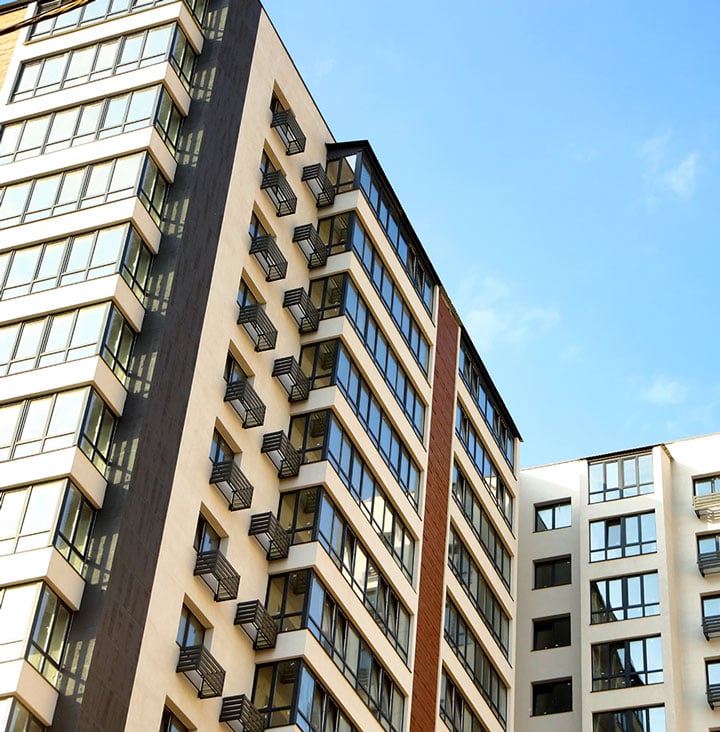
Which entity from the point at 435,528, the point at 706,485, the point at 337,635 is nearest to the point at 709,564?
the point at 706,485

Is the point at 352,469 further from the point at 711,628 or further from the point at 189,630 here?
the point at 711,628

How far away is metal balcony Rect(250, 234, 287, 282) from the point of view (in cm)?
4534

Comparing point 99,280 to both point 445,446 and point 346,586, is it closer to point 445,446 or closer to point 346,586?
point 346,586

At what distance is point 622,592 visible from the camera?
2394 inches

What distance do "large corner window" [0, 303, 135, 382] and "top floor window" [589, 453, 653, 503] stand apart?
3136 centimetres

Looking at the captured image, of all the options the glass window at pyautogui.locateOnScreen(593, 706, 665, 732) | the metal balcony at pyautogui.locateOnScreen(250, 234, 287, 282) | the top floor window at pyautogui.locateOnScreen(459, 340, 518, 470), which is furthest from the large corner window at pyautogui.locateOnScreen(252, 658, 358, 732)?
the top floor window at pyautogui.locateOnScreen(459, 340, 518, 470)

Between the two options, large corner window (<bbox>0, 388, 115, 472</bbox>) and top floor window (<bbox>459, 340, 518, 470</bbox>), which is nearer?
large corner window (<bbox>0, 388, 115, 472</bbox>)

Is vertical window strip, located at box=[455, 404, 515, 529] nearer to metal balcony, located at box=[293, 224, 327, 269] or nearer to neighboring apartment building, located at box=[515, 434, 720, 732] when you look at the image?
neighboring apartment building, located at box=[515, 434, 720, 732]

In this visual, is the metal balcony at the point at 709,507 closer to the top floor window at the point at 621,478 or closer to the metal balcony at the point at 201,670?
the top floor window at the point at 621,478

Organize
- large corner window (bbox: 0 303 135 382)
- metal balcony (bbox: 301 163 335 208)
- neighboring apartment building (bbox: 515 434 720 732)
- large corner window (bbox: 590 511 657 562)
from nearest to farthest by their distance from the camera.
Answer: large corner window (bbox: 0 303 135 382), metal balcony (bbox: 301 163 335 208), neighboring apartment building (bbox: 515 434 720 732), large corner window (bbox: 590 511 657 562)

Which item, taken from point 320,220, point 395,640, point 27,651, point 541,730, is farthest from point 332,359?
point 541,730

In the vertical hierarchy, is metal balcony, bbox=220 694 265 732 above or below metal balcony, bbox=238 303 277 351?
below

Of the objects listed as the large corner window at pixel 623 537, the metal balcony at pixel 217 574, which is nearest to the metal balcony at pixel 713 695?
the large corner window at pixel 623 537

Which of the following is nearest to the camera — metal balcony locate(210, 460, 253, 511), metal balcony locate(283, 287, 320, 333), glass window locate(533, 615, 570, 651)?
metal balcony locate(210, 460, 253, 511)
